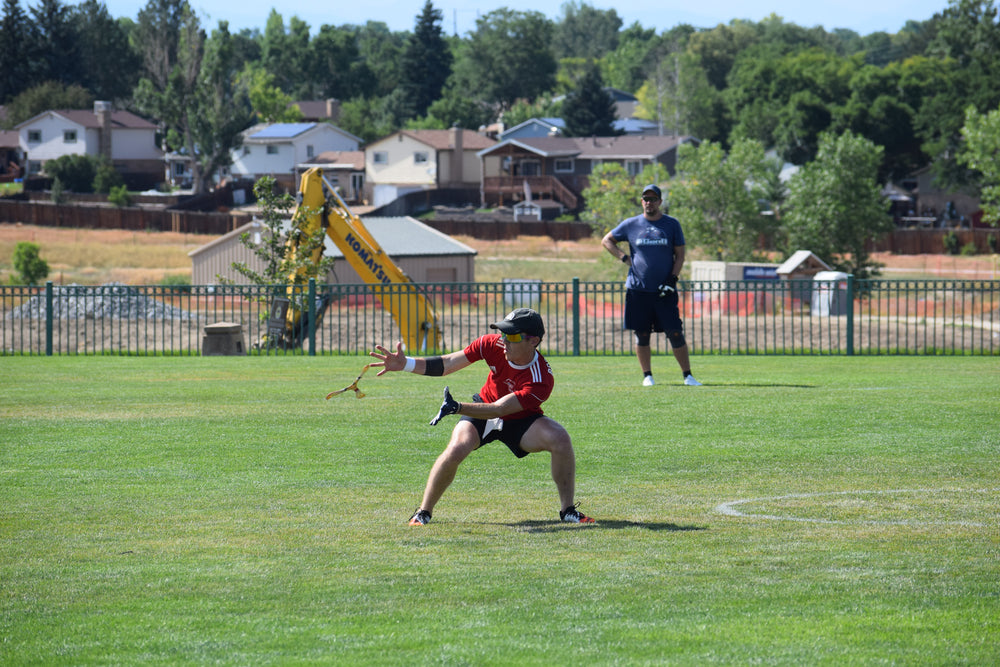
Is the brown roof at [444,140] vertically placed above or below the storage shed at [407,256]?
above

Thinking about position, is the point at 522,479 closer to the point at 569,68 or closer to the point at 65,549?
the point at 65,549

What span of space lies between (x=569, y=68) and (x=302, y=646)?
192792mm

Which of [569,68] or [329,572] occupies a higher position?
[569,68]

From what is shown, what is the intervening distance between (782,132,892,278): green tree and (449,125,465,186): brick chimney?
53.0 m

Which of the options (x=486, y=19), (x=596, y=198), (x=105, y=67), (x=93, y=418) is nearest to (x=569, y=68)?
(x=486, y=19)

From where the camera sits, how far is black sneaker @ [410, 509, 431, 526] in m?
7.80

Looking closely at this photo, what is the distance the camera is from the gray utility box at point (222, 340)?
2366 centimetres

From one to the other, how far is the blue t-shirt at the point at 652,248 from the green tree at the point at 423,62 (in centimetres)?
13109

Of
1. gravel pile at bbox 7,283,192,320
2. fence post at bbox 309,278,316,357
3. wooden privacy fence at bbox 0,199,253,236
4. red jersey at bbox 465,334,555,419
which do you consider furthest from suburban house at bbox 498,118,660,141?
red jersey at bbox 465,334,555,419

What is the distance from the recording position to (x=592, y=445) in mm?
10961

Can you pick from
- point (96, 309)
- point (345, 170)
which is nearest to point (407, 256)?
point (96, 309)

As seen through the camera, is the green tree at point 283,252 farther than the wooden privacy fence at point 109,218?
No

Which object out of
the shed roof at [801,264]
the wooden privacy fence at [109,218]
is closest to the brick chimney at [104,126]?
the wooden privacy fence at [109,218]

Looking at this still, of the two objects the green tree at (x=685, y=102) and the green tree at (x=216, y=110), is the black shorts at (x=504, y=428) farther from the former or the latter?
the green tree at (x=685, y=102)
